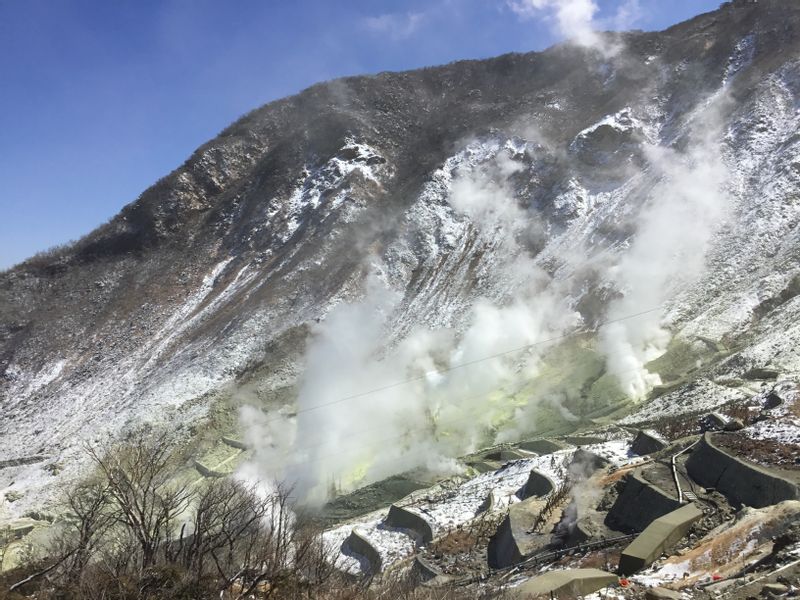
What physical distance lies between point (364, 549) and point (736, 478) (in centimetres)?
973

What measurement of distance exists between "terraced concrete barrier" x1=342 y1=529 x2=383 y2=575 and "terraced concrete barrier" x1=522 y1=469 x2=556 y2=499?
4.42 metres

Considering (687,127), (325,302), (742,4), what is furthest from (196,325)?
(742,4)

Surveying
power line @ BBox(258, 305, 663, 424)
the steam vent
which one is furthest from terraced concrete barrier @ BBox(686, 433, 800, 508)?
power line @ BBox(258, 305, 663, 424)

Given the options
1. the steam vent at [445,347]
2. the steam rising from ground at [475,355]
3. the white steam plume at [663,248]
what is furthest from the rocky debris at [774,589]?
the white steam plume at [663,248]

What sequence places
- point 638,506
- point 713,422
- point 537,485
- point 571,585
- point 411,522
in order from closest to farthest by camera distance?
1. point 571,585
2. point 638,506
3. point 713,422
4. point 537,485
5. point 411,522

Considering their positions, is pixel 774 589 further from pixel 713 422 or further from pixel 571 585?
pixel 713 422

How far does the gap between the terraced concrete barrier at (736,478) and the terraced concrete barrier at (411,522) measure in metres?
7.01

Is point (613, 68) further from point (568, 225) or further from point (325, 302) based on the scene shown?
point (325, 302)

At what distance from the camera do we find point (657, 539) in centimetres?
981

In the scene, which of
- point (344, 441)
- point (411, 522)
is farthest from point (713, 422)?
point (344, 441)

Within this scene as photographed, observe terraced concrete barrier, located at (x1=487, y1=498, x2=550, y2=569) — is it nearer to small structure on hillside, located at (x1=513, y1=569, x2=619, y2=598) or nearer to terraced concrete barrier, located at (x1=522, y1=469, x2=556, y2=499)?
terraced concrete barrier, located at (x1=522, y1=469, x2=556, y2=499)

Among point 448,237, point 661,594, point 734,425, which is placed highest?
point 448,237

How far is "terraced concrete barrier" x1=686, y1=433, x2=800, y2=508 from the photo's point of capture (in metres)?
10.4

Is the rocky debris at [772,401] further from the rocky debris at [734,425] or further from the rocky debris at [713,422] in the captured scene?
the rocky debris at [734,425]
